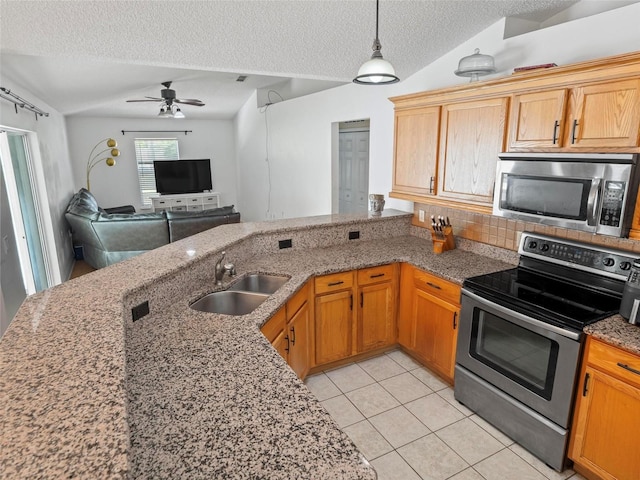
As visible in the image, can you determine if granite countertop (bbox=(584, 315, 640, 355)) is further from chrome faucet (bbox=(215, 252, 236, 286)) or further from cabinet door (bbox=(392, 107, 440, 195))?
chrome faucet (bbox=(215, 252, 236, 286))

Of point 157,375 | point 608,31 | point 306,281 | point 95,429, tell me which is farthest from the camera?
point 306,281

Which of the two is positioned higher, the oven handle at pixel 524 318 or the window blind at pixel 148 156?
the window blind at pixel 148 156

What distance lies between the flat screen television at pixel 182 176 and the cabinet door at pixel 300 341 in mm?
7056

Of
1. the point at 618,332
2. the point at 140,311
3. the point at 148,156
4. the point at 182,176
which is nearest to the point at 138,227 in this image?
the point at 140,311

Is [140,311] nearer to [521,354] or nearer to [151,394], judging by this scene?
[151,394]

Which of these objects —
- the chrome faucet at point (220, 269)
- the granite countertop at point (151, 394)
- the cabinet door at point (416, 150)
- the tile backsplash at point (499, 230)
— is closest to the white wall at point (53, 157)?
the chrome faucet at point (220, 269)

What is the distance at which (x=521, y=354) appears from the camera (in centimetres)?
213

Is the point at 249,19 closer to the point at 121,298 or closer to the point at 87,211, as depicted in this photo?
the point at 121,298

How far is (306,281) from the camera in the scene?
2.56 metres

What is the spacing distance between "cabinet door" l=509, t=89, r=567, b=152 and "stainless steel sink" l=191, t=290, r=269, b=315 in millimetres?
1801

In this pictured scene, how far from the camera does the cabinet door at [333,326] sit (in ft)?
9.18

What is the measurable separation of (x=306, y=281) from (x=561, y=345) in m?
1.47

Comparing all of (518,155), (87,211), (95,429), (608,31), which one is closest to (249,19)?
(518,155)

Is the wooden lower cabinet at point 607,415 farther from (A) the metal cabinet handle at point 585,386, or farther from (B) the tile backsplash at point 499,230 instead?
(B) the tile backsplash at point 499,230
